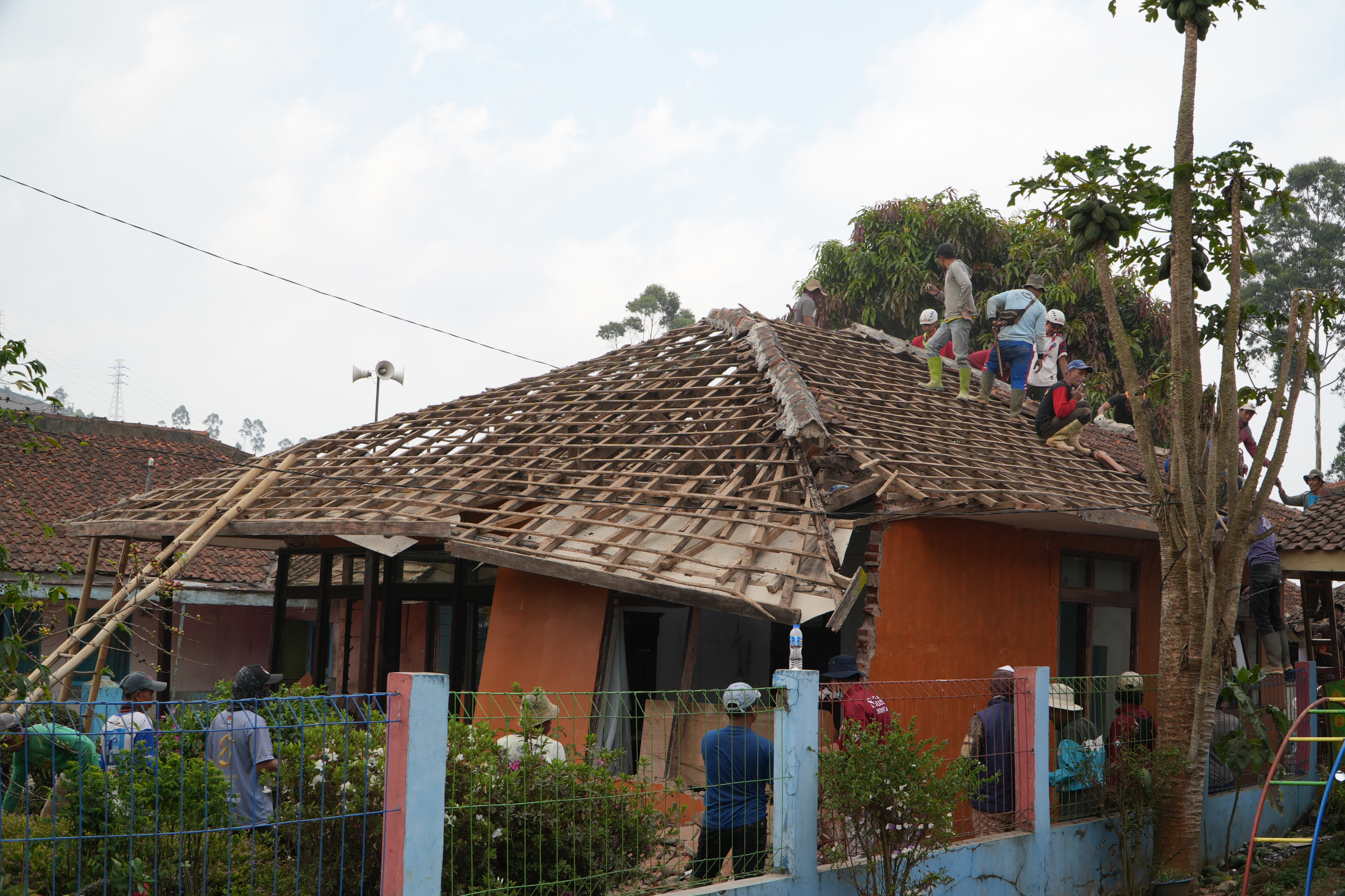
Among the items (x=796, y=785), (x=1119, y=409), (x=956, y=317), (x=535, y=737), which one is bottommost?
(x=796, y=785)

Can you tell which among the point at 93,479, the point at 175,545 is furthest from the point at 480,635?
the point at 93,479

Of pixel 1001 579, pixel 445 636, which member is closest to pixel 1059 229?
pixel 1001 579

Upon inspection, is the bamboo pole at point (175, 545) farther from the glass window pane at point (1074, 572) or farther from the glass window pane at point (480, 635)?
the glass window pane at point (1074, 572)

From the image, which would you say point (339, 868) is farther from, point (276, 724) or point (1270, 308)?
point (1270, 308)

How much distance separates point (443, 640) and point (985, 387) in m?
6.80

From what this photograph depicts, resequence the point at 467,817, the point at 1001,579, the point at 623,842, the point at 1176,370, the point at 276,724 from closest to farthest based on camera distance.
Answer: the point at 276,724 → the point at 467,817 → the point at 623,842 → the point at 1176,370 → the point at 1001,579

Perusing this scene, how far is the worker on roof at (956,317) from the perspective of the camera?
1254 cm

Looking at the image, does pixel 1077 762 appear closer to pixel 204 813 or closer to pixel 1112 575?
pixel 1112 575

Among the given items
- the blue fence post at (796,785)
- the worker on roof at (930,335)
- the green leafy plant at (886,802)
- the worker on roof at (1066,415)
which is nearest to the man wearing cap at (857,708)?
the green leafy plant at (886,802)

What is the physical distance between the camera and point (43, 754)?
593 centimetres

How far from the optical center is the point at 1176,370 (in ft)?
26.8

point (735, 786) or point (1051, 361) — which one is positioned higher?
point (1051, 361)

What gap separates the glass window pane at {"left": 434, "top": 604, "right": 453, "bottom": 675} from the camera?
1077 centimetres

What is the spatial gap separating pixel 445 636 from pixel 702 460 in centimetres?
348
